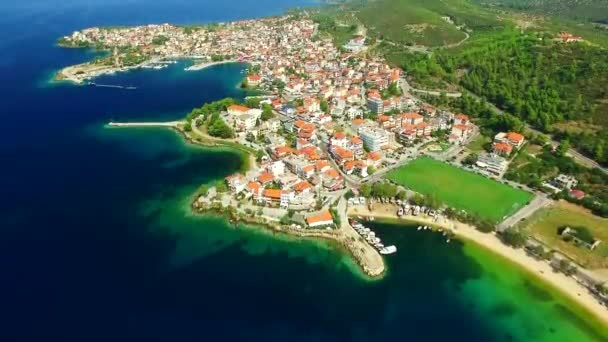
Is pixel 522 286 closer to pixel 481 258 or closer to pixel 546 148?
pixel 481 258

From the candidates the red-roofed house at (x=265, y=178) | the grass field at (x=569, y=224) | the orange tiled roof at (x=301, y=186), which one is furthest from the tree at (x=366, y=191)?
the grass field at (x=569, y=224)

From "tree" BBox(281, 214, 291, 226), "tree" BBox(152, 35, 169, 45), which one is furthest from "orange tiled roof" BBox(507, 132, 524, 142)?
"tree" BBox(152, 35, 169, 45)

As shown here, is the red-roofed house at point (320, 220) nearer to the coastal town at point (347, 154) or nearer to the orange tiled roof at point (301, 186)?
the coastal town at point (347, 154)

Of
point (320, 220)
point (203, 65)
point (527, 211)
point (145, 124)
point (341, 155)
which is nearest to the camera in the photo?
point (320, 220)

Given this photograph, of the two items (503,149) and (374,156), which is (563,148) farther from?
(374,156)

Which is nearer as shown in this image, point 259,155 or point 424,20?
point 259,155

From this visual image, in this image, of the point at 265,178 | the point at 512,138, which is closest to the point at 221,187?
the point at 265,178

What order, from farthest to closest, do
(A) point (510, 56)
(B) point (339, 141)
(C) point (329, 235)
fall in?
(A) point (510, 56) < (B) point (339, 141) < (C) point (329, 235)
